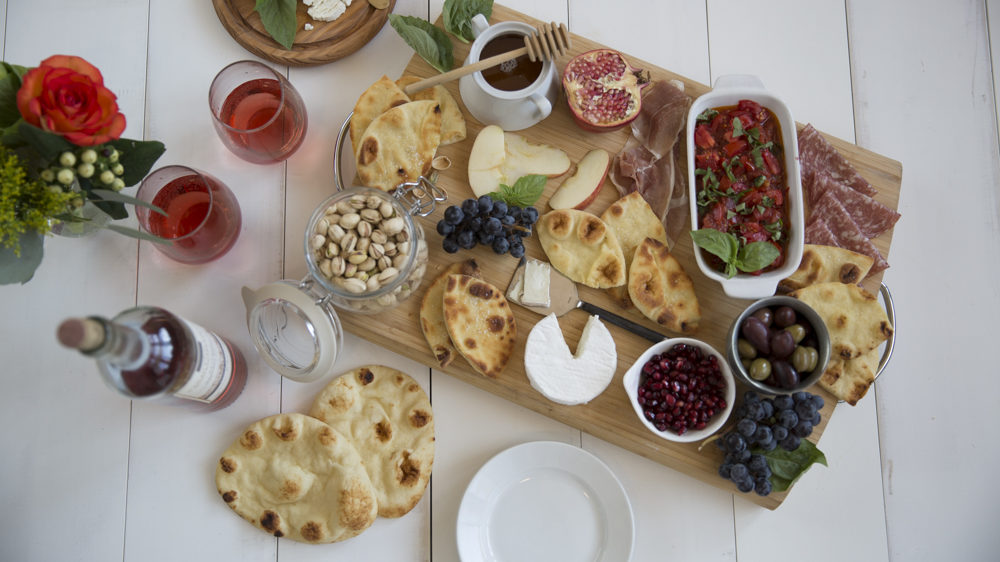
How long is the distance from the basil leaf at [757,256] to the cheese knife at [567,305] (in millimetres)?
230

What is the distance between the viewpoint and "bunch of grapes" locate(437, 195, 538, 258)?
4.39 feet

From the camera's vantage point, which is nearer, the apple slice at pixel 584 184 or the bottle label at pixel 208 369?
the bottle label at pixel 208 369

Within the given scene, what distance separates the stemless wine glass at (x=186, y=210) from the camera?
136cm

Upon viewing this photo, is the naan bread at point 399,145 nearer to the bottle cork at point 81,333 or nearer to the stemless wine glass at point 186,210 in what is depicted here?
the stemless wine glass at point 186,210

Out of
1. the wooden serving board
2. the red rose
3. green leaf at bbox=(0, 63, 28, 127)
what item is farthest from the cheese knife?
green leaf at bbox=(0, 63, 28, 127)

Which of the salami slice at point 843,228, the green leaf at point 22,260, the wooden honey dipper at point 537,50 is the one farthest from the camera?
the salami slice at point 843,228

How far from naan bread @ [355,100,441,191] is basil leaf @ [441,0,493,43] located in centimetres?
19

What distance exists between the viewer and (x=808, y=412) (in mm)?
1297

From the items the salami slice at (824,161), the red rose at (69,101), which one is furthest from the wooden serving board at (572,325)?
the red rose at (69,101)

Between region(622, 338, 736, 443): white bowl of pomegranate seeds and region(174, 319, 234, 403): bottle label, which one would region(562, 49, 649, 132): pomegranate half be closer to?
region(622, 338, 736, 443): white bowl of pomegranate seeds

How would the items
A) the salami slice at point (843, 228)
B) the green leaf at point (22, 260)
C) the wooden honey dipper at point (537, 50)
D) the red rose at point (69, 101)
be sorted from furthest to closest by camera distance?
the salami slice at point (843, 228) < the wooden honey dipper at point (537, 50) < the green leaf at point (22, 260) < the red rose at point (69, 101)

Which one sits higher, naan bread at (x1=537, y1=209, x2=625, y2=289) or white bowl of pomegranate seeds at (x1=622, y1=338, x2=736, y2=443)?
naan bread at (x1=537, y1=209, x2=625, y2=289)

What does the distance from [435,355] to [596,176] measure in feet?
1.76

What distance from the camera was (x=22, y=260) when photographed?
112cm
